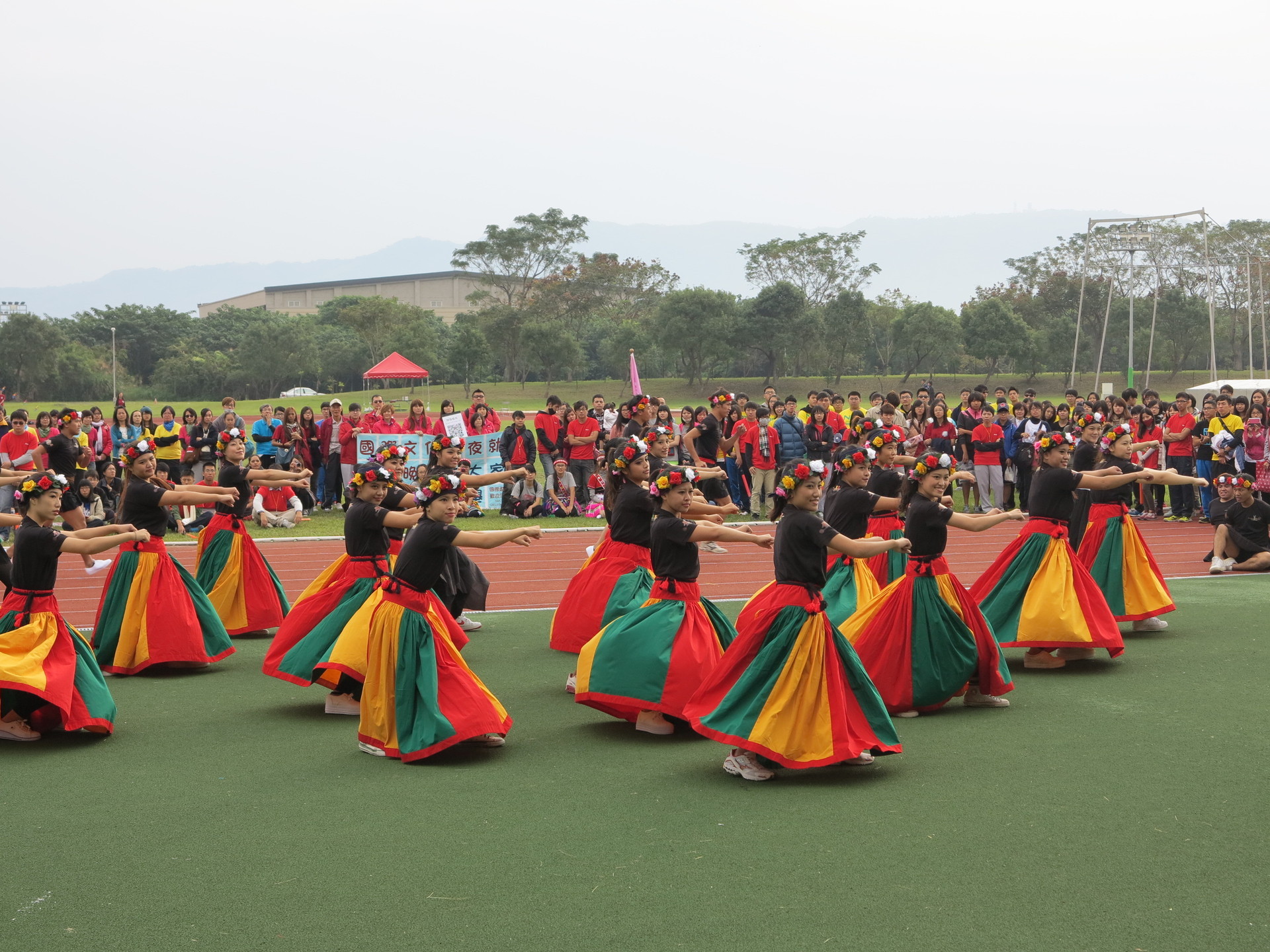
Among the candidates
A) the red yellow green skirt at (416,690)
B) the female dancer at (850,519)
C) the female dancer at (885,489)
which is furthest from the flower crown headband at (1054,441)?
the red yellow green skirt at (416,690)

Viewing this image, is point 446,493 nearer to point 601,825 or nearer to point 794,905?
point 601,825

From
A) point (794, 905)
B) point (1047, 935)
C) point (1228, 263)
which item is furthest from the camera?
point (1228, 263)

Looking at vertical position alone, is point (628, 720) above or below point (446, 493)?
below

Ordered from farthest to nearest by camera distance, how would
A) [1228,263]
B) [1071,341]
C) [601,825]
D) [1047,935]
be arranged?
[1228,263] < [1071,341] < [601,825] < [1047,935]

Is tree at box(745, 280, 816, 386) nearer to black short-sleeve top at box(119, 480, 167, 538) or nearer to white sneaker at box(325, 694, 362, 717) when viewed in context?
black short-sleeve top at box(119, 480, 167, 538)

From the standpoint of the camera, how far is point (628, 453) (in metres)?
7.54

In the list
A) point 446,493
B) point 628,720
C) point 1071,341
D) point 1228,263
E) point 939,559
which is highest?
point 1228,263

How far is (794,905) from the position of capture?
434cm

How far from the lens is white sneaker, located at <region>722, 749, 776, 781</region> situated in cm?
587

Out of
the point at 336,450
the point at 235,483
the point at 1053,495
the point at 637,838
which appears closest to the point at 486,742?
the point at 637,838

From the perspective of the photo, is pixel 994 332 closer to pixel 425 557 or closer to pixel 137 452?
pixel 137 452

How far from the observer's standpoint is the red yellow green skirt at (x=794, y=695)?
18.9ft

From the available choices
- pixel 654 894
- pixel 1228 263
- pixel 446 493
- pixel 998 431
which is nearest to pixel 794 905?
pixel 654 894

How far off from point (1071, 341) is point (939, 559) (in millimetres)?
42794
